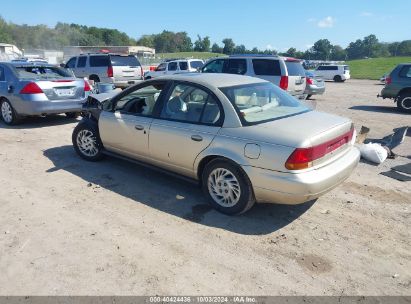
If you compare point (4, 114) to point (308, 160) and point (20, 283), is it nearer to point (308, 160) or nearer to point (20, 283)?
point (20, 283)

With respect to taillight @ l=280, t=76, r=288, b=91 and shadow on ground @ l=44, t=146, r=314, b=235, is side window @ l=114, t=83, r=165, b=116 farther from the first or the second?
taillight @ l=280, t=76, r=288, b=91

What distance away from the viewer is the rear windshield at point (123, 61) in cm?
1503

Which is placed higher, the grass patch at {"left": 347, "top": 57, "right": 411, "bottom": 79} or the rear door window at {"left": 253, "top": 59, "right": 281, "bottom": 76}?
the rear door window at {"left": 253, "top": 59, "right": 281, "bottom": 76}

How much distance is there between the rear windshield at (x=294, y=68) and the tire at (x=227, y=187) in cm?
786

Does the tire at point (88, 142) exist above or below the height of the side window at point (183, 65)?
below

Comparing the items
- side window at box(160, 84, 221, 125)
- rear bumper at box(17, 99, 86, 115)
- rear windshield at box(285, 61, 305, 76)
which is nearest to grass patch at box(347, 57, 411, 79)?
rear windshield at box(285, 61, 305, 76)

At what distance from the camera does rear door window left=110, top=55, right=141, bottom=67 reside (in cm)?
1502

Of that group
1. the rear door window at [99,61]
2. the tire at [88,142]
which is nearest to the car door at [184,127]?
the tire at [88,142]

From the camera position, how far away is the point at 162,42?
159500 mm

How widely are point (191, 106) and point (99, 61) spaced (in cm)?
1205

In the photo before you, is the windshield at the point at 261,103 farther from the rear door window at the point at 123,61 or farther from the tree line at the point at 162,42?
the tree line at the point at 162,42

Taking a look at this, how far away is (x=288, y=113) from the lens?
4.40 metres

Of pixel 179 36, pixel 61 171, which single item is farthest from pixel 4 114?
pixel 179 36

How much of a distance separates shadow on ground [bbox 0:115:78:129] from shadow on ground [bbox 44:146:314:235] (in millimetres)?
2997
